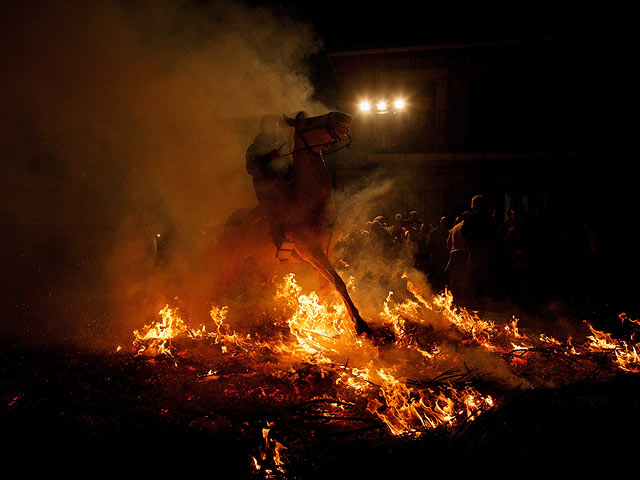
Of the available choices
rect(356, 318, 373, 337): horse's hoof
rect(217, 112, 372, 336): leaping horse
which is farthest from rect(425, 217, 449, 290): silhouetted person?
rect(217, 112, 372, 336): leaping horse

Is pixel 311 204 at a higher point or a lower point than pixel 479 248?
lower

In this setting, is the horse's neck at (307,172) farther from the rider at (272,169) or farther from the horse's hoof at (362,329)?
the horse's hoof at (362,329)

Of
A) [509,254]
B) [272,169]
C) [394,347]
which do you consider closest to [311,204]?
[272,169]

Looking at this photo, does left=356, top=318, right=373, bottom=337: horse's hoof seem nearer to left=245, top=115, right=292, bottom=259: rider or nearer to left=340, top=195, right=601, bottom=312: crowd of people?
left=245, top=115, right=292, bottom=259: rider

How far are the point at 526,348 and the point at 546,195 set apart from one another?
479 inches

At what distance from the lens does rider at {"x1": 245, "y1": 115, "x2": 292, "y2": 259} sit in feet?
16.9

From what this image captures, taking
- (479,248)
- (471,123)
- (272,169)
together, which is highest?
(471,123)

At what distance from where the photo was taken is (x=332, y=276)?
Answer: 500 centimetres

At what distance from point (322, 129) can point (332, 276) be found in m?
1.86

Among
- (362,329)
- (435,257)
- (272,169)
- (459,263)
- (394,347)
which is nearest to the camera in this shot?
(394,347)

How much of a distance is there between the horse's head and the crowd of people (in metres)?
4.63

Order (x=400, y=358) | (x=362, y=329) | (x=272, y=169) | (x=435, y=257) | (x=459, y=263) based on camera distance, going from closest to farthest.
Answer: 1. (x=400, y=358)
2. (x=362, y=329)
3. (x=272, y=169)
4. (x=459, y=263)
5. (x=435, y=257)

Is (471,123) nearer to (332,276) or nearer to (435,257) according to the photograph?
(435,257)

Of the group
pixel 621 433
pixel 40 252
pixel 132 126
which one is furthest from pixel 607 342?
pixel 40 252
